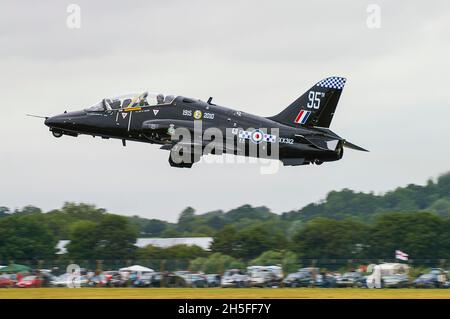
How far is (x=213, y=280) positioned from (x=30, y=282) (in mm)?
7328

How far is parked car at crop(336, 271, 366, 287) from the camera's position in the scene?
4291cm

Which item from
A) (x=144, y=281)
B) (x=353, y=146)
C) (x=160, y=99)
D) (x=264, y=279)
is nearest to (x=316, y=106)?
(x=353, y=146)

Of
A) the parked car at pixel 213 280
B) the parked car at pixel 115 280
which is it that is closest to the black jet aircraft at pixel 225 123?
the parked car at pixel 213 280

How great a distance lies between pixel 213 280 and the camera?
43.2 m

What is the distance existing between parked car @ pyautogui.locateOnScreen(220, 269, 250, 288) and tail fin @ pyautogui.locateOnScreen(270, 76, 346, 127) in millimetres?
6577

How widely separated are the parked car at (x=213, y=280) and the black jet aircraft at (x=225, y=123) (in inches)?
183

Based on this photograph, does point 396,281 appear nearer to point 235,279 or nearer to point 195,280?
point 235,279

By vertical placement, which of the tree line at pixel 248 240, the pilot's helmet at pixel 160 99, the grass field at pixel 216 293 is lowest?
the grass field at pixel 216 293

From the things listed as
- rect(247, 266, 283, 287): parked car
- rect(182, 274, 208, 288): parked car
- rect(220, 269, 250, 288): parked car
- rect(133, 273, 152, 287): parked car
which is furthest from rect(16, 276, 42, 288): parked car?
rect(247, 266, 283, 287): parked car

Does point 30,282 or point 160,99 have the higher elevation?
point 160,99

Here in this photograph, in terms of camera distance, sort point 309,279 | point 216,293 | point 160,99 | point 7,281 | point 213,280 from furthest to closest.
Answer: point 160,99
point 213,280
point 309,279
point 7,281
point 216,293

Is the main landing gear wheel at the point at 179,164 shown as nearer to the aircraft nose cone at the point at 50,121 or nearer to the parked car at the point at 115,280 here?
the parked car at the point at 115,280

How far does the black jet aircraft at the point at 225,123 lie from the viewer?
43000 mm
